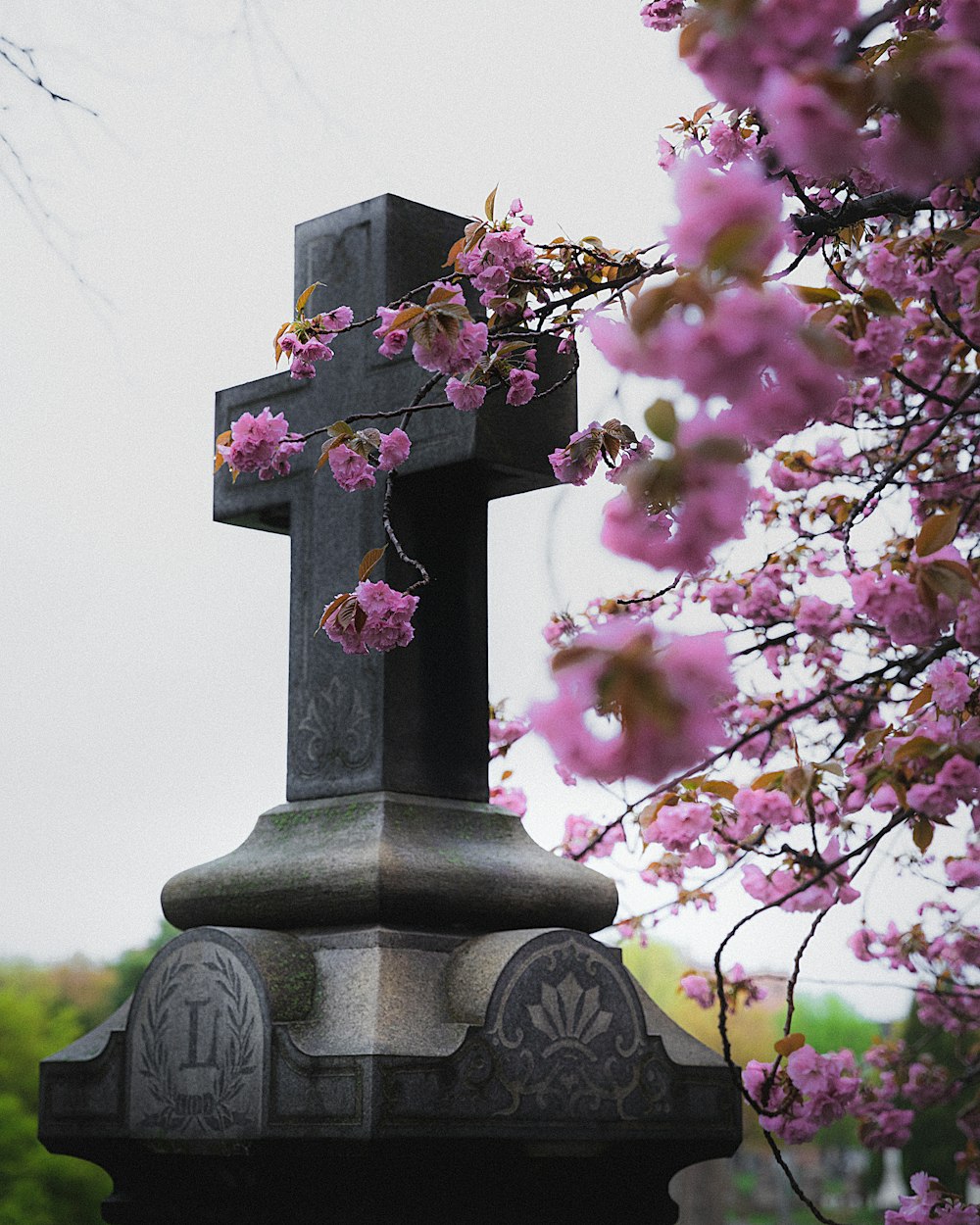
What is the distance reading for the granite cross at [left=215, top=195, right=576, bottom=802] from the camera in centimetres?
332

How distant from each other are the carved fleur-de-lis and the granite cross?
1.85 ft

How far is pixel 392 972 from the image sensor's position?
3014mm

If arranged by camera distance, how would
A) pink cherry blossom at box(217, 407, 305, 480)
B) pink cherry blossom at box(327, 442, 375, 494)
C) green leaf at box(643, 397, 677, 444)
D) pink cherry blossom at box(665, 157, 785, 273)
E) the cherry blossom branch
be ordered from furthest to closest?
1. pink cherry blossom at box(217, 407, 305, 480)
2. pink cherry blossom at box(327, 442, 375, 494)
3. the cherry blossom branch
4. green leaf at box(643, 397, 677, 444)
5. pink cherry blossom at box(665, 157, 785, 273)

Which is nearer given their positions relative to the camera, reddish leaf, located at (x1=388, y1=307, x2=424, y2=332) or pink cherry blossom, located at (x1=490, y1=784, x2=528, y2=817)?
reddish leaf, located at (x1=388, y1=307, x2=424, y2=332)

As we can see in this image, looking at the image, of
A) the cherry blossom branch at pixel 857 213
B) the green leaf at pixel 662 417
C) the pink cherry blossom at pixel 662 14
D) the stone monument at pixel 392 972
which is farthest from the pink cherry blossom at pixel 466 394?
the green leaf at pixel 662 417

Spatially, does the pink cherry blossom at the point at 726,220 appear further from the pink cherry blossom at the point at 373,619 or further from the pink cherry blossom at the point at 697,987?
the pink cherry blossom at the point at 697,987

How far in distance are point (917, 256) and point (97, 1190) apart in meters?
7.75

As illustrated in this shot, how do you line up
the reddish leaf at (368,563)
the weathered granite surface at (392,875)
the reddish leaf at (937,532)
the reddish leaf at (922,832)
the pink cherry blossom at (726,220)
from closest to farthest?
the pink cherry blossom at (726,220) < the reddish leaf at (937,532) < the reddish leaf at (922,832) < the reddish leaf at (368,563) < the weathered granite surface at (392,875)

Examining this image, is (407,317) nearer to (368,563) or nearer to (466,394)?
(466,394)

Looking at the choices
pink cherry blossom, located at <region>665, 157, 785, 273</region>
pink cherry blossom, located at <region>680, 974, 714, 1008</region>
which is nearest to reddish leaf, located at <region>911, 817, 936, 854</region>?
pink cherry blossom, located at <region>665, 157, 785, 273</region>

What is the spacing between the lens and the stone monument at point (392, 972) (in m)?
2.87

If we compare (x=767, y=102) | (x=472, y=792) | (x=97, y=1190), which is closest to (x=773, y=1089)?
(x=472, y=792)

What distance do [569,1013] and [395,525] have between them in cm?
111

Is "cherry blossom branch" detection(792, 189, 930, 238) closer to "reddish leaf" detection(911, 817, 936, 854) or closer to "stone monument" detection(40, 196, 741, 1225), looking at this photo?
"stone monument" detection(40, 196, 741, 1225)
